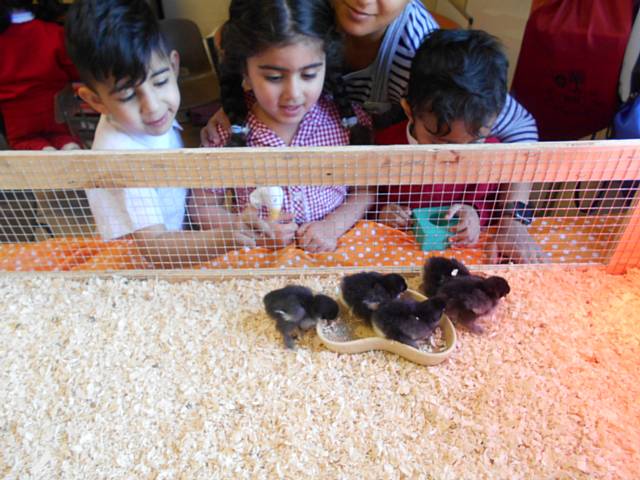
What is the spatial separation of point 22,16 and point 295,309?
5.34ft

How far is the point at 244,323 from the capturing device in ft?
3.85

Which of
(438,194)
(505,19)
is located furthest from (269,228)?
(505,19)

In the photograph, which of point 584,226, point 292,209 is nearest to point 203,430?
point 292,209

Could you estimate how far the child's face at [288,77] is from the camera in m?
1.19

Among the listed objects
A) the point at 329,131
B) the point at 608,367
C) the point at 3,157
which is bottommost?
the point at 608,367

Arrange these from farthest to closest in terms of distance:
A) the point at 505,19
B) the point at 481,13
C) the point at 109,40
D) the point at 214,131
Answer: the point at 481,13 < the point at 505,19 < the point at 214,131 < the point at 109,40

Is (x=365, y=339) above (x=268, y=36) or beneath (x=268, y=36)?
beneath

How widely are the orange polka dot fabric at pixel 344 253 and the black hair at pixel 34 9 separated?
0.89 metres

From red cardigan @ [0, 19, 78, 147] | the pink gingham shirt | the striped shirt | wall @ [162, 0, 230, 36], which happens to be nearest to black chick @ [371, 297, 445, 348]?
the pink gingham shirt

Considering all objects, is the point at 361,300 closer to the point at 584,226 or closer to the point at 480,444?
the point at 480,444

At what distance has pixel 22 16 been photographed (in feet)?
6.00

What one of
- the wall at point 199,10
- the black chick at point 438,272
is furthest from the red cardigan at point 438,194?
the wall at point 199,10

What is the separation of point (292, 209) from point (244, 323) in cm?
40

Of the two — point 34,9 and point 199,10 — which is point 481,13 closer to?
point 199,10
